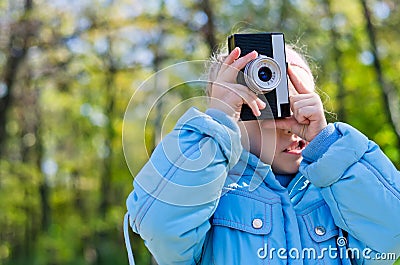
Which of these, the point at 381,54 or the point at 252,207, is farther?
the point at 381,54

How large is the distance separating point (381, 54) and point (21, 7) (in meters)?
6.17

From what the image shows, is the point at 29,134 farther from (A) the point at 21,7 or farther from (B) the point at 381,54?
(B) the point at 381,54

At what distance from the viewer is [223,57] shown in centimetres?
179

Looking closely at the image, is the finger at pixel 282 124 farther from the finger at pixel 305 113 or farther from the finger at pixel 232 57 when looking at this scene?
the finger at pixel 232 57

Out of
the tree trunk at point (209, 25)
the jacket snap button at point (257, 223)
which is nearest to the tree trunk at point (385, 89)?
the tree trunk at point (209, 25)

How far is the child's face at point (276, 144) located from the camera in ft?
5.53

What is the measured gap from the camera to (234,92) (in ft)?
5.35

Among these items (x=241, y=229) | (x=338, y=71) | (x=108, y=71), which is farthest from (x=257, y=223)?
(x=108, y=71)

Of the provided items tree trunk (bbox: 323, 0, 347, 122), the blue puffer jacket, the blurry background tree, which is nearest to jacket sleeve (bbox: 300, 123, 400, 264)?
the blue puffer jacket

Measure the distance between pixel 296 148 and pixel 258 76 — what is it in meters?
0.25

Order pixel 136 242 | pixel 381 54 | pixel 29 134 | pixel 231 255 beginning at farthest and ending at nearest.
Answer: pixel 29 134 < pixel 136 242 < pixel 381 54 < pixel 231 255

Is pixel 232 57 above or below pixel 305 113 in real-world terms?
above

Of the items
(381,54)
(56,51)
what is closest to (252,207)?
(381,54)

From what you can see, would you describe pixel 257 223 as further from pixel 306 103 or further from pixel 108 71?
pixel 108 71
